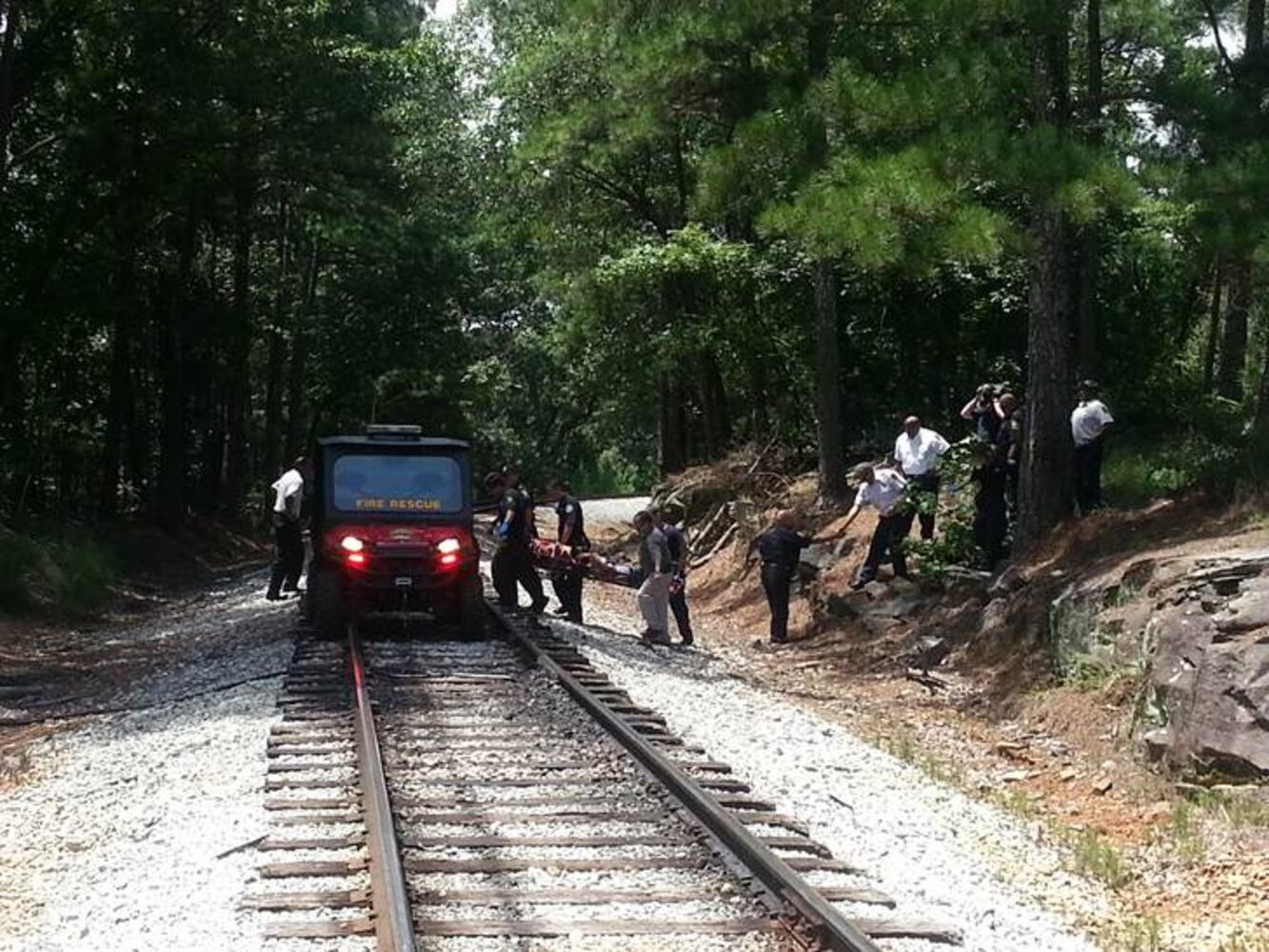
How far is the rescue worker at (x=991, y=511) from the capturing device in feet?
54.5

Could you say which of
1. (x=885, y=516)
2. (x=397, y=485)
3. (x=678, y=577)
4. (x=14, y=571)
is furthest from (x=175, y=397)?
(x=885, y=516)

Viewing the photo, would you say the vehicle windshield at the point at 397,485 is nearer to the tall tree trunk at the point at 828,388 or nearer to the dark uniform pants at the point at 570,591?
the dark uniform pants at the point at 570,591

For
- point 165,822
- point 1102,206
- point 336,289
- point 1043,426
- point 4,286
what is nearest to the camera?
point 165,822

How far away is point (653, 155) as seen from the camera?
31.5 meters

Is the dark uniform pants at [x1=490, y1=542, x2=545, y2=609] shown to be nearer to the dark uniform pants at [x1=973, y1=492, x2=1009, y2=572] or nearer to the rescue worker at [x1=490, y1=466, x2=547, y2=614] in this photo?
the rescue worker at [x1=490, y1=466, x2=547, y2=614]

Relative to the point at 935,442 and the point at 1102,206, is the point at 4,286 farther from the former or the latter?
the point at 1102,206

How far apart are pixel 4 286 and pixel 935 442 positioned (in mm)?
16182

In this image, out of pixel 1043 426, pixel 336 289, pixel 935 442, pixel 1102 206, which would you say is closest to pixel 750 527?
pixel 935 442

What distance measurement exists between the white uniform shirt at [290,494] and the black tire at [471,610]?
413 cm

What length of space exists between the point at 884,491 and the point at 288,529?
7.80 meters

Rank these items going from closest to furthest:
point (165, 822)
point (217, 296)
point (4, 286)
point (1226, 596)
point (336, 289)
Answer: point (165, 822) → point (1226, 596) → point (4, 286) → point (217, 296) → point (336, 289)

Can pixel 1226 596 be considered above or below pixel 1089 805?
above

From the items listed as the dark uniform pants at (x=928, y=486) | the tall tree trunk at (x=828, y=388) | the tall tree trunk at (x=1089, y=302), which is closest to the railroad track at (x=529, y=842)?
the dark uniform pants at (x=928, y=486)

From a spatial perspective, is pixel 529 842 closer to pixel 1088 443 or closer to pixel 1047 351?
pixel 1047 351
